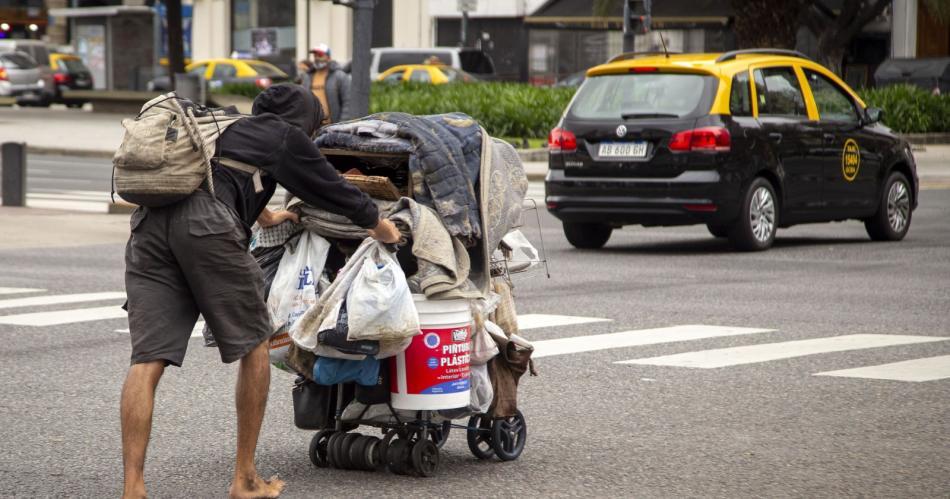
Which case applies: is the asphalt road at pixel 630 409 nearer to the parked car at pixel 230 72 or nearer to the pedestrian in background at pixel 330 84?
the pedestrian in background at pixel 330 84

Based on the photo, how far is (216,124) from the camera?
5.60 m

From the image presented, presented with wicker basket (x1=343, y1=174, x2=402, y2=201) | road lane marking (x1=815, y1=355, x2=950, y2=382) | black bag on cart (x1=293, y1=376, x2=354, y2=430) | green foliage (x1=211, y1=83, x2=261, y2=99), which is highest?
wicker basket (x1=343, y1=174, x2=402, y2=201)

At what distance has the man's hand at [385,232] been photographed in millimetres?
5766

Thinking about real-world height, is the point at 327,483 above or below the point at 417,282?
below

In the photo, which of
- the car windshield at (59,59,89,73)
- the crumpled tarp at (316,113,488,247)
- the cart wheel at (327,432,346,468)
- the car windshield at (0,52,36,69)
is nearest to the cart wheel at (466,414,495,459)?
the cart wheel at (327,432,346,468)

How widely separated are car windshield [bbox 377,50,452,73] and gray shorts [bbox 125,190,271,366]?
36308mm


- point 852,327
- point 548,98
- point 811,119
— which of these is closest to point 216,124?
point 852,327

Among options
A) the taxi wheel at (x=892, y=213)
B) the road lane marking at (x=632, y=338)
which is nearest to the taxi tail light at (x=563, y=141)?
the taxi wheel at (x=892, y=213)

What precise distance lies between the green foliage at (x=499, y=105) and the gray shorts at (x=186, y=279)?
2390cm

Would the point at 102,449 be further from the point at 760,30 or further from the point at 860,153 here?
the point at 760,30

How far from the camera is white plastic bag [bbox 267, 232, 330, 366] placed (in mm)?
5984

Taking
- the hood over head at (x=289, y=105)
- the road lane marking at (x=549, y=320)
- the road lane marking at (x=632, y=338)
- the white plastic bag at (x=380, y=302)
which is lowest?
the road lane marking at (x=549, y=320)

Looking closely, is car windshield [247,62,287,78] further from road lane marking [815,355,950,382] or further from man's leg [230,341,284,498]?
man's leg [230,341,284,498]

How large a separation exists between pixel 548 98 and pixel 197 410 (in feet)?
78.5
